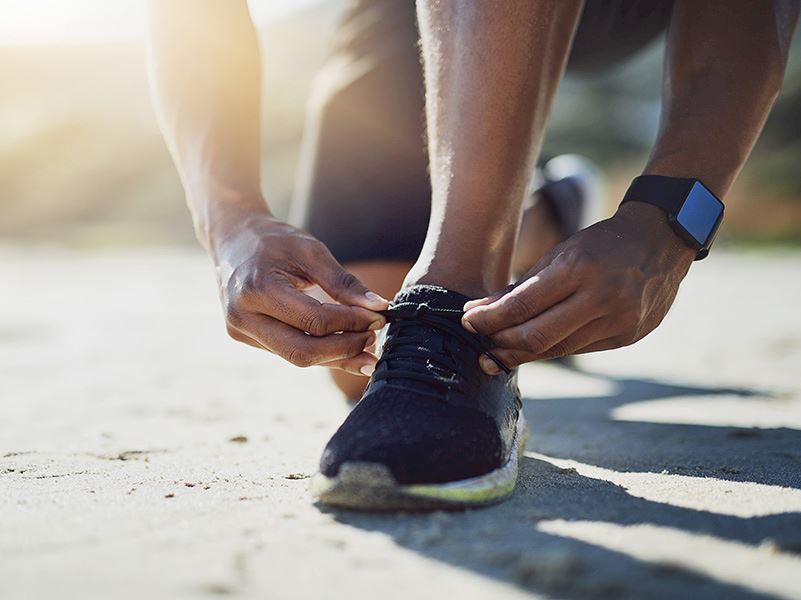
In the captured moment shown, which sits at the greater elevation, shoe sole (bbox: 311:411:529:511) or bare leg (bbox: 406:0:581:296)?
bare leg (bbox: 406:0:581:296)

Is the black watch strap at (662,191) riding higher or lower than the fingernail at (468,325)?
higher

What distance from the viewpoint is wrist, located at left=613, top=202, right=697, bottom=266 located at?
1149 mm

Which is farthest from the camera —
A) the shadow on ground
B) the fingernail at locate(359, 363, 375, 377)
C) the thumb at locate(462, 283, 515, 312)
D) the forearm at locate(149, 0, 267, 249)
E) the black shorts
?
the black shorts

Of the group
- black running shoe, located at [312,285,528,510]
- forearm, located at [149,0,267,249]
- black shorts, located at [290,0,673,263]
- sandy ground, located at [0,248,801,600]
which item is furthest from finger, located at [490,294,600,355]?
black shorts, located at [290,0,673,263]

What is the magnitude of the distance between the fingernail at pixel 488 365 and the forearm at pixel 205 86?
624 millimetres

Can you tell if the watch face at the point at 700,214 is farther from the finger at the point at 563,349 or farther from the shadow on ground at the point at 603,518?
the shadow on ground at the point at 603,518

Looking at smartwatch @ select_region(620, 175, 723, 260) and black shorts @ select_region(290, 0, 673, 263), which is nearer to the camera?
smartwatch @ select_region(620, 175, 723, 260)

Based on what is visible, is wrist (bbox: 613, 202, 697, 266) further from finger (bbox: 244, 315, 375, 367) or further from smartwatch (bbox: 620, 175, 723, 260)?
finger (bbox: 244, 315, 375, 367)

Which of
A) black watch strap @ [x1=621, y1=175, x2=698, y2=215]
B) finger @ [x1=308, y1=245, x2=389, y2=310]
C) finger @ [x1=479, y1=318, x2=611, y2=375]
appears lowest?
finger @ [x1=479, y1=318, x2=611, y2=375]

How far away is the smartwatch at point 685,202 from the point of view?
1.18 meters

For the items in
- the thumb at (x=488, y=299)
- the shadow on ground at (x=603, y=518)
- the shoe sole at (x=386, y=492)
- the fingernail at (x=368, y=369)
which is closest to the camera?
the shadow on ground at (x=603, y=518)

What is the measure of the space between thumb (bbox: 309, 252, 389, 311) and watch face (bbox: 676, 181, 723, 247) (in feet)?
1.57

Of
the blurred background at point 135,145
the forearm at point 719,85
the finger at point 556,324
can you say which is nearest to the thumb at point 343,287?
the finger at point 556,324

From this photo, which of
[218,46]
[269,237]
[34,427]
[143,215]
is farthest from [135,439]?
[143,215]
